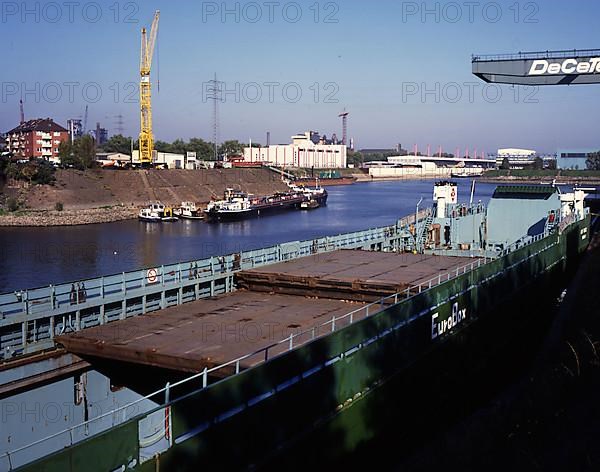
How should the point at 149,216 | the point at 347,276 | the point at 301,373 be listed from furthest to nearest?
the point at 149,216 < the point at 347,276 < the point at 301,373

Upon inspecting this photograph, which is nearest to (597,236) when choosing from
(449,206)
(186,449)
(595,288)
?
(449,206)

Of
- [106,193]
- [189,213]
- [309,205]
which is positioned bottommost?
[309,205]

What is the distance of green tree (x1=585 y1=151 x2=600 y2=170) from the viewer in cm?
14604

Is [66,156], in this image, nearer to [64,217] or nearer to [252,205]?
[64,217]

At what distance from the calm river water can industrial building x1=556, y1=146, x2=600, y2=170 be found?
97.5 m

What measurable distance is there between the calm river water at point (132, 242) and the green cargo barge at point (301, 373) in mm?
22260

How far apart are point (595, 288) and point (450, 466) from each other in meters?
11.7

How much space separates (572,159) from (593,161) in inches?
473

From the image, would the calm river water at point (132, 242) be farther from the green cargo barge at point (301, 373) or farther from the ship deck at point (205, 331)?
the green cargo barge at point (301, 373)

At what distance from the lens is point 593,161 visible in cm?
14775

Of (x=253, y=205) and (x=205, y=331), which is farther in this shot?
(x=253, y=205)

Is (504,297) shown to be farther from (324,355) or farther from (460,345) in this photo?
(324,355)

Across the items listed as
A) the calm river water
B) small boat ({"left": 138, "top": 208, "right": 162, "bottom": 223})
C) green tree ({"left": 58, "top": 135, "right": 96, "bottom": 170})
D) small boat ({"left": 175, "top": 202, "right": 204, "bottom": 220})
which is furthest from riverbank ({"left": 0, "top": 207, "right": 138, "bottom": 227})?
green tree ({"left": 58, "top": 135, "right": 96, "bottom": 170})

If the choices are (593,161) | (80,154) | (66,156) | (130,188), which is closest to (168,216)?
(130,188)
